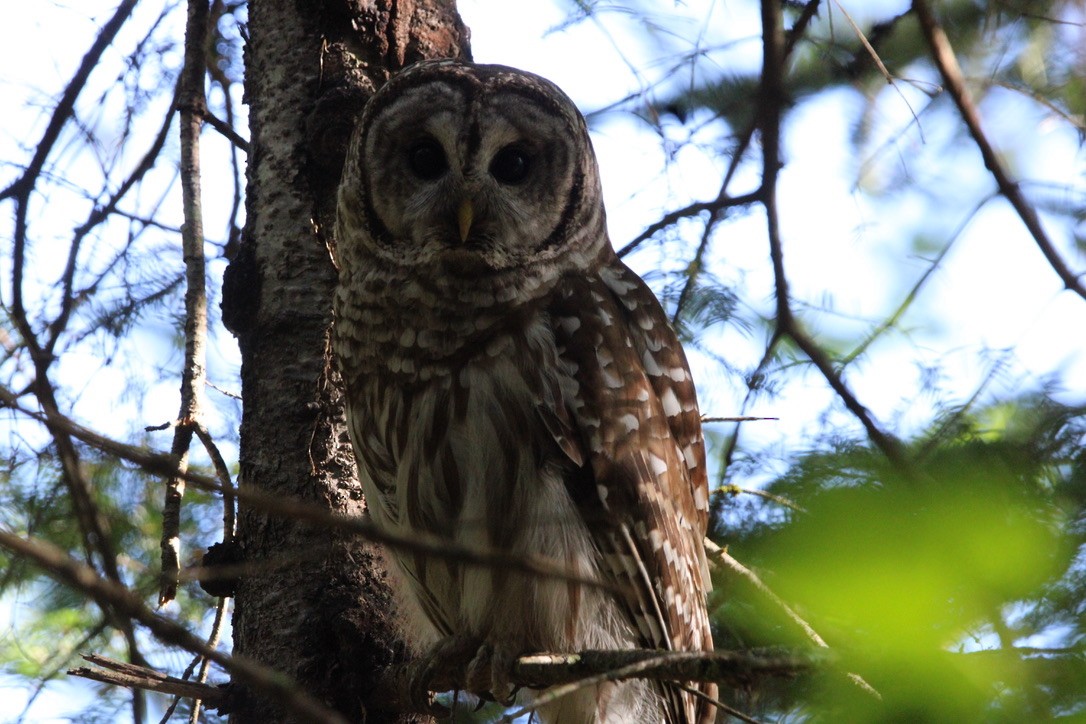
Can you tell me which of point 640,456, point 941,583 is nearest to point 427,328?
point 640,456

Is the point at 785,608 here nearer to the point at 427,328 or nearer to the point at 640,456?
the point at 640,456

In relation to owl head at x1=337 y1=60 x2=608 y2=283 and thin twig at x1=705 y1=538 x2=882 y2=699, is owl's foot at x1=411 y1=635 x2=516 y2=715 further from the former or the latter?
owl head at x1=337 y1=60 x2=608 y2=283

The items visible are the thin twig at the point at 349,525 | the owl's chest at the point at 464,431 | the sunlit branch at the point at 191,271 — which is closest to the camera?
the thin twig at the point at 349,525

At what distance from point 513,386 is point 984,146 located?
1305mm

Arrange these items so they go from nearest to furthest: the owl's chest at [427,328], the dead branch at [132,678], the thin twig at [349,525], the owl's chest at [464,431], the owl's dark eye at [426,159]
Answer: the thin twig at [349,525]
the dead branch at [132,678]
the owl's chest at [464,431]
the owl's chest at [427,328]
the owl's dark eye at [426,159]

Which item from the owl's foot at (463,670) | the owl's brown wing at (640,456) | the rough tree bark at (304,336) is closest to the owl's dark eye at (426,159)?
the rough tree bark at (304,336)

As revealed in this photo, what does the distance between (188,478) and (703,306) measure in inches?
106

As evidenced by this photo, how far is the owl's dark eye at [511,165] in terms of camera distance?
122 inches

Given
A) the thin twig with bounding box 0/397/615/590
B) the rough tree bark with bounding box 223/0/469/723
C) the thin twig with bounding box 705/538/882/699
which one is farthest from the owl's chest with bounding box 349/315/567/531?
the thin twig with bounding box 0/397/615/590

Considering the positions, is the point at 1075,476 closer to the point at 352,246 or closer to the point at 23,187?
the point at 352,246

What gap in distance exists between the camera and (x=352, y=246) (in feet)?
10.2

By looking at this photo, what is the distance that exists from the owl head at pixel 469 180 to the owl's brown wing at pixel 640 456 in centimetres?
18

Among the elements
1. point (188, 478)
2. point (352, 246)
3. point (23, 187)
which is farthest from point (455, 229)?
point (188, 478)

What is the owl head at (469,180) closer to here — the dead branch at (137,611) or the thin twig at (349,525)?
the thin twig at (349,525)
